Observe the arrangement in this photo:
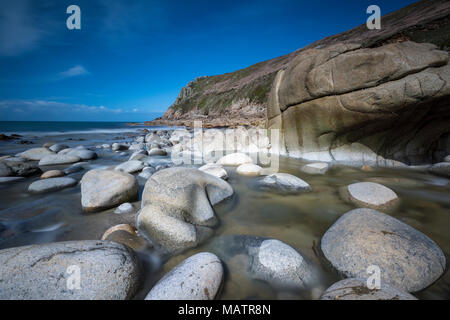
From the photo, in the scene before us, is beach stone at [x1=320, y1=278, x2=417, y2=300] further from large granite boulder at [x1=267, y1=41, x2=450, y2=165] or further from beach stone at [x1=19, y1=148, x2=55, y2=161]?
beach stone at [x1=19, y1=148, x2=55, y2=161]

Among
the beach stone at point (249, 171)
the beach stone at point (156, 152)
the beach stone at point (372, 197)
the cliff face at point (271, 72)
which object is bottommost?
the beach stone at point (372, 197)

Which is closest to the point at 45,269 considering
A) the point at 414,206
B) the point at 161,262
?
the point at 161,262

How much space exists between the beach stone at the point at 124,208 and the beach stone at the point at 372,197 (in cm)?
347

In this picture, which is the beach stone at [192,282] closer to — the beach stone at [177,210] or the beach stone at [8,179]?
the beach stone at [177,210]

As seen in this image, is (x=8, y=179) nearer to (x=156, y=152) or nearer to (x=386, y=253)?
A: (x=156, y=152)

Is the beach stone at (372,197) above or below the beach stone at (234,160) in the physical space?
below

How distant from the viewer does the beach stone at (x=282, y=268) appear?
163 centimetres

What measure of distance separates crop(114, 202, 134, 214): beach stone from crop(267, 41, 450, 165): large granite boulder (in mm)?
5202

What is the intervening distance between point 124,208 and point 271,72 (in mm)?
38452

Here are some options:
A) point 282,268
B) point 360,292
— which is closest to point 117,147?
point 282,268

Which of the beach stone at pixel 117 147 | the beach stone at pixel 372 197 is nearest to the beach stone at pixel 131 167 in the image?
the beach stone at pixel 372 197
